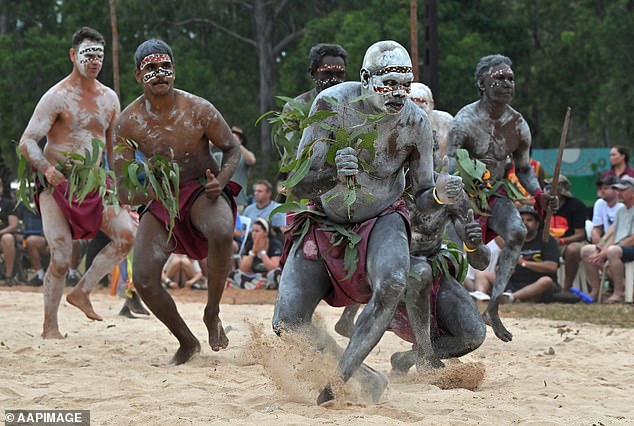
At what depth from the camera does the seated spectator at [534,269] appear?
1191 cm

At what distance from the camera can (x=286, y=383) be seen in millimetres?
5355

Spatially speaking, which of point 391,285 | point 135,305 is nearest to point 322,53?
point 391,285

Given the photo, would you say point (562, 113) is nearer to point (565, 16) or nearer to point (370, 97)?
point (565, 16)

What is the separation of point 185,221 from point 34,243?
346 inches

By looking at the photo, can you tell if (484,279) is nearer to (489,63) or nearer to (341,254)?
(489,63)

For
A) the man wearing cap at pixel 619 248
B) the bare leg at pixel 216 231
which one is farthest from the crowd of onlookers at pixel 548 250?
the bare leg at pixel 216 231

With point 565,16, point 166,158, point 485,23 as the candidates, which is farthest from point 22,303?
point 565,16

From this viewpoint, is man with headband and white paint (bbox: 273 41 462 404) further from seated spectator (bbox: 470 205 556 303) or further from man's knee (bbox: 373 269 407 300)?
seated spectator (bbox: 470 205 556 303)

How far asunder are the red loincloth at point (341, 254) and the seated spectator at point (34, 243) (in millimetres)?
10059

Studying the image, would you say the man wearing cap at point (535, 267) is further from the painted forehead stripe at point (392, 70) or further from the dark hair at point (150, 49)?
the painted forehead stripe at point (392, 70)

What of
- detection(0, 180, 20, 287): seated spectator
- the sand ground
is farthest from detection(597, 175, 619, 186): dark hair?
detection(0, 180, 20, 287): seated spectator

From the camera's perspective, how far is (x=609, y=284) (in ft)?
39.8

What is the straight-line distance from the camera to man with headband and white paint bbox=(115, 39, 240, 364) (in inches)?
264

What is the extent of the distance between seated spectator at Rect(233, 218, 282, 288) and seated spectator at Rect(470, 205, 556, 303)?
2979 millimetres
